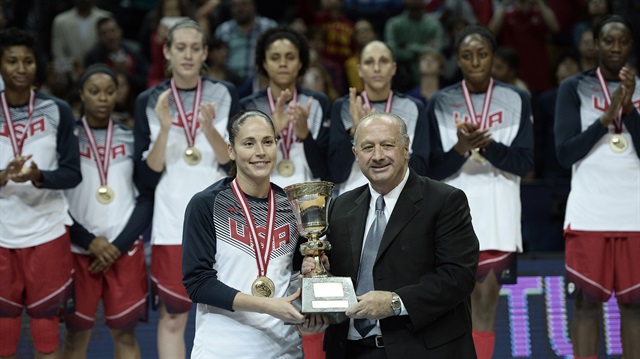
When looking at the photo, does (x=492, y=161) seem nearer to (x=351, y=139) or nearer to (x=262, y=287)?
(x=351, y=139)

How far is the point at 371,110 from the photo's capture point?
608 cm

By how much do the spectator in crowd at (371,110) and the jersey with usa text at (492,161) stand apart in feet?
0.46

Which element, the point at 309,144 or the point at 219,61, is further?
the point at 219,61

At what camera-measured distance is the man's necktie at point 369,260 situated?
4250 millimetres

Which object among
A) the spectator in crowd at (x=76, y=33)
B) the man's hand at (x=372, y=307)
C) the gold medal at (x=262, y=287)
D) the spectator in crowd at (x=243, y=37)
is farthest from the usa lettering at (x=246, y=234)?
the spectator in crowd at (x=76, y=33)

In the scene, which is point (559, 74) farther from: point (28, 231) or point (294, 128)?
point (28, 231)

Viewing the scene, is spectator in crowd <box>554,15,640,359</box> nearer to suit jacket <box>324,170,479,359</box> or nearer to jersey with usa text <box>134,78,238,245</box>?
suit jacket <box>324,170,479,359</box>

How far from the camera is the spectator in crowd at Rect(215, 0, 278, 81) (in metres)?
10.1

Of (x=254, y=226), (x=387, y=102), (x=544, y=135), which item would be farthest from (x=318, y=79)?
(x=254, y=226)

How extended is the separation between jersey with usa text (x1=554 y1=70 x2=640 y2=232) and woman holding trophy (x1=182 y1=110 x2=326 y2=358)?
2230 millimetres

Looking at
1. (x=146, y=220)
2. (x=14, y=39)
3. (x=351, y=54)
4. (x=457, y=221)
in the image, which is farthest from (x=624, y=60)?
(x=351, y=54)

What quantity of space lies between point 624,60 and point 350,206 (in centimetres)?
254

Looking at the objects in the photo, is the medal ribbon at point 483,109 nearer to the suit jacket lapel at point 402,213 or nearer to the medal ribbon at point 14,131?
the suit jacket lapel at point 402,213

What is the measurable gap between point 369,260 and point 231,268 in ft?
2.07
